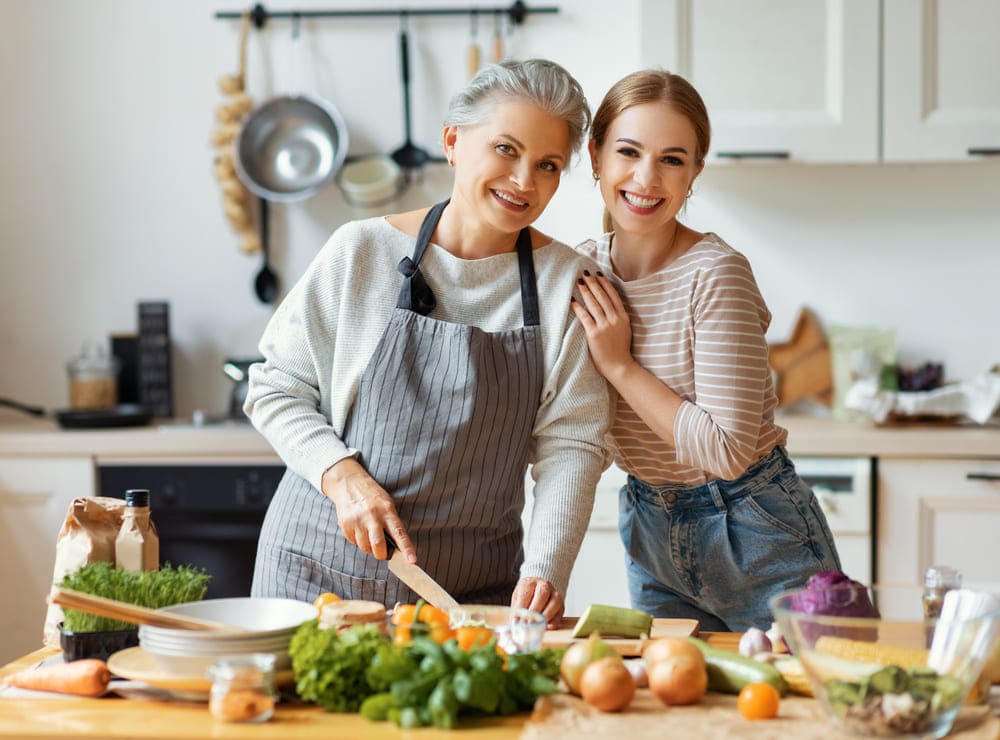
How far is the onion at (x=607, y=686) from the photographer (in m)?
1.14

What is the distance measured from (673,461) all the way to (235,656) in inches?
31.9

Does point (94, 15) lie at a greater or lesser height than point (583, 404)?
greater

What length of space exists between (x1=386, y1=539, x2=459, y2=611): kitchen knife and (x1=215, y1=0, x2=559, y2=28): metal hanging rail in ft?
7.14

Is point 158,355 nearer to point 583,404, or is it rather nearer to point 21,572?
point 21,572

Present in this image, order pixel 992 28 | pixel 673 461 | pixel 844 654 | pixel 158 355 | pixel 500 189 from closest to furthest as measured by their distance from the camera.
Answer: pixel 844 654 < pixel 500 189 < pixel 673 461 < pixel 992 28 < pixel 158 355

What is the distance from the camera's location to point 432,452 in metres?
1.67

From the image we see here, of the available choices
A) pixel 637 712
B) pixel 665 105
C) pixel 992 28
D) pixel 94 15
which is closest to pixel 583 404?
pixel 665 105

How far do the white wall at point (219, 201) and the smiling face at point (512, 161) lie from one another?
172 centimetres

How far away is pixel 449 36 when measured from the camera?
3420 mm

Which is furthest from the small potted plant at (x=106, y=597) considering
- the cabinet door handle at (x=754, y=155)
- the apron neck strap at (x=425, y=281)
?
the cabinet door handle at (x=754, y=155)

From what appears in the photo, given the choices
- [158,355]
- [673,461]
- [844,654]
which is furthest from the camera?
[158,355]

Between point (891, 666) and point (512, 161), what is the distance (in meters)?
0.88

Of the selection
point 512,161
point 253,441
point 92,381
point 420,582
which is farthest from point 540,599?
point 92,381

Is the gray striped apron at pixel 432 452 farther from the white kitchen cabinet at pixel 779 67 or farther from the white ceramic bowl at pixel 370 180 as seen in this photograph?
the white ceramic bowl at pixel 370 180
